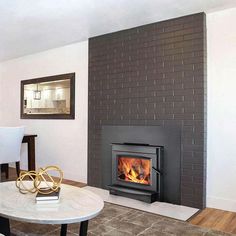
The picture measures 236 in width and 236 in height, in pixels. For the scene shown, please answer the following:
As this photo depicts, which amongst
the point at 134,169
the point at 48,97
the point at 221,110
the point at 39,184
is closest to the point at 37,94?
the point at 48,97

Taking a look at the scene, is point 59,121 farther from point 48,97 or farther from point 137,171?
point 137,171

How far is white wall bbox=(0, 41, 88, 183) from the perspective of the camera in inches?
161

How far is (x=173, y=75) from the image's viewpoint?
309 cm

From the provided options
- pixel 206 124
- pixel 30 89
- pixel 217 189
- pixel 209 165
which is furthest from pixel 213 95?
pixel 30 89

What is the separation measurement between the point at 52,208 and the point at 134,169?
5.60ft

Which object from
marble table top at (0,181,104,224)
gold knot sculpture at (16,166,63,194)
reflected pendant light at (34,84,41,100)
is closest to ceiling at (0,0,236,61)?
reflected pendant light at (34,84,41,100)

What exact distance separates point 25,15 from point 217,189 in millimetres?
2920

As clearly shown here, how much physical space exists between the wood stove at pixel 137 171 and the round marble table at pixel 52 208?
1209 mm

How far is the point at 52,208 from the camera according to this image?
1.71m

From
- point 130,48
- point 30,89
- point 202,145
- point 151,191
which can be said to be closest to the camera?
point 202,145

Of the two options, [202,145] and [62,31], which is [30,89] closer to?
[62,31]

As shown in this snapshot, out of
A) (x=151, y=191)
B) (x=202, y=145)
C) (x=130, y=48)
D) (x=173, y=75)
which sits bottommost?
(x=151, y=191)

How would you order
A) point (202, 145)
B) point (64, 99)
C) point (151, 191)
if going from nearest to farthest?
point (202, 145) → point (151, 191) → point (64, 99)

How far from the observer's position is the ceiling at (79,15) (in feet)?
8.73
